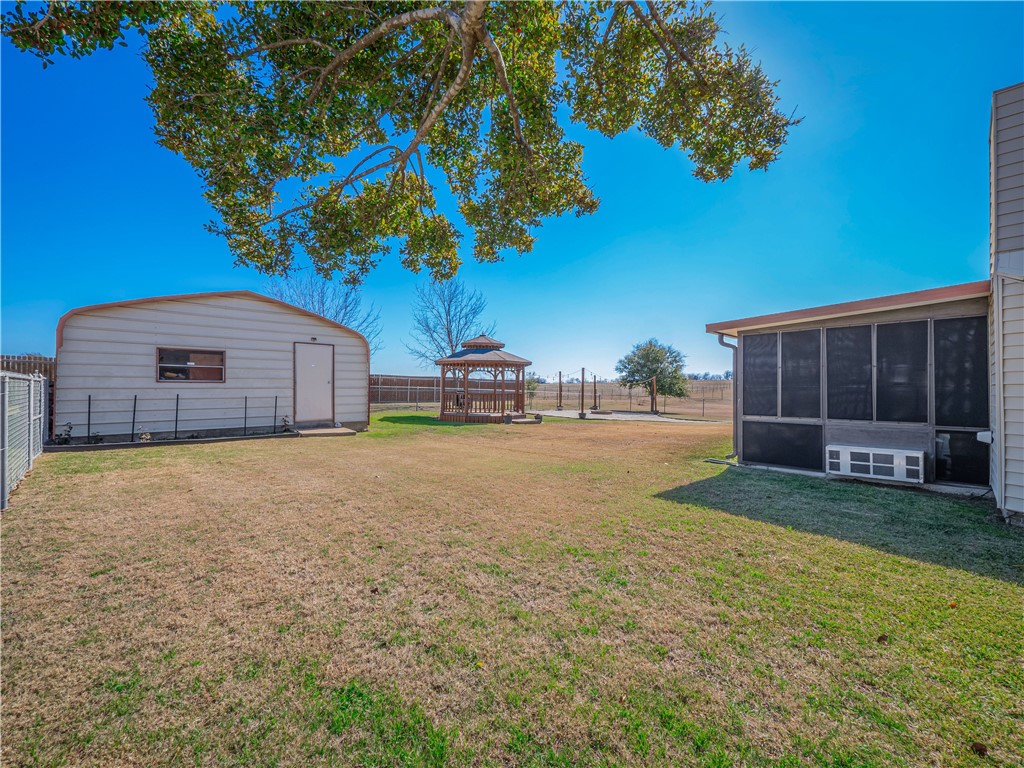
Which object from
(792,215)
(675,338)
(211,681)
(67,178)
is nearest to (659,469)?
(211,681)

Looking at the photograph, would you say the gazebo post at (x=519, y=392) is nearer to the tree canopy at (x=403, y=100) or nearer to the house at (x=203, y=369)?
the house at (x=203, y=369)

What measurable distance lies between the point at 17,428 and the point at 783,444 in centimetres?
1089

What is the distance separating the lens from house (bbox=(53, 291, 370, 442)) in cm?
793

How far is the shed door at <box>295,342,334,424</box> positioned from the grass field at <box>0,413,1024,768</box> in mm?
6153

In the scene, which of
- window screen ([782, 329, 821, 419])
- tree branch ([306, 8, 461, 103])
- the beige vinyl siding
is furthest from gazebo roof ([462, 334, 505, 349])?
the beige vinyl siding

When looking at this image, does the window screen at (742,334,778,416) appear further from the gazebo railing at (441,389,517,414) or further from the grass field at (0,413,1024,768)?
the gazebo railing at (441,389,517,414)

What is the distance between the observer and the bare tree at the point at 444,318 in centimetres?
2572

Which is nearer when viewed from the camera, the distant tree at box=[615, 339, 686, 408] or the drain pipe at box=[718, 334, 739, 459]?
the drain pipe at box=[718, 334, 739, 459]

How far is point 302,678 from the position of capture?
1775 millimetres

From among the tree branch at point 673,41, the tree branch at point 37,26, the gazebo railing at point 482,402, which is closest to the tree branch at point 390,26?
the tree branch at point 37,26

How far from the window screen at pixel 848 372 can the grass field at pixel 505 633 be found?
5.85 feet

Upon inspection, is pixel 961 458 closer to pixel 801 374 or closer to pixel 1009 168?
pixel 801 374

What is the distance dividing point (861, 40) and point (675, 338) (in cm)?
1910

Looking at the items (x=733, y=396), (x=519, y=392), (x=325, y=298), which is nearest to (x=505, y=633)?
(x=733, y=396)
